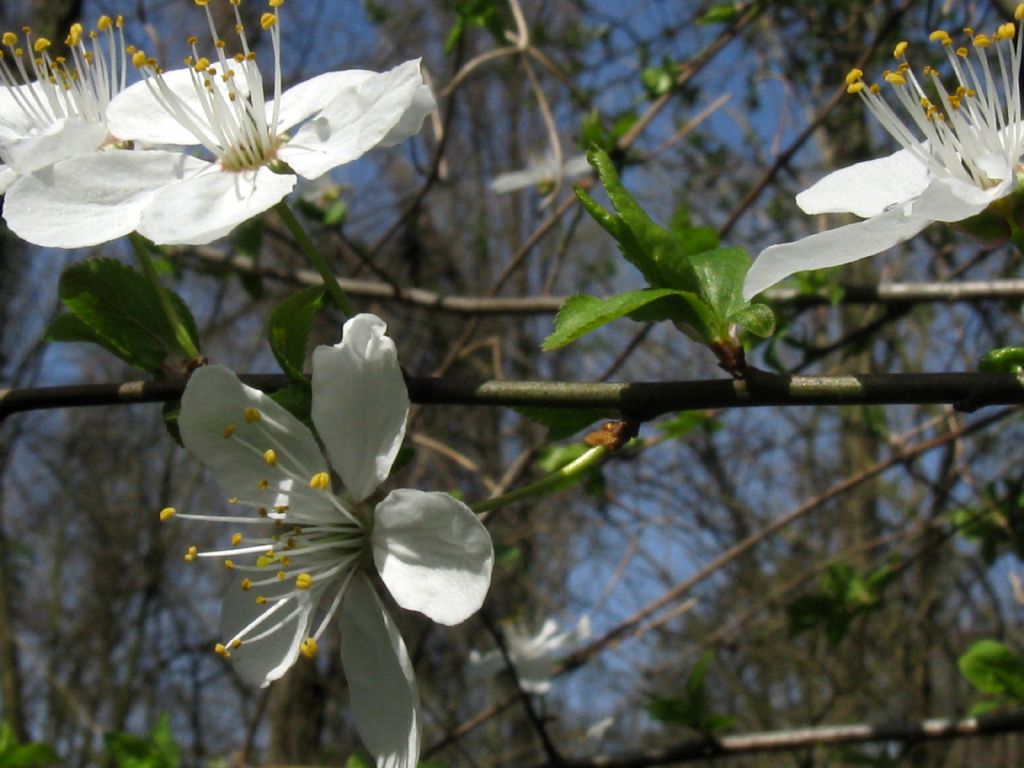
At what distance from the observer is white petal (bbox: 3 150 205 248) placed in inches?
28.7

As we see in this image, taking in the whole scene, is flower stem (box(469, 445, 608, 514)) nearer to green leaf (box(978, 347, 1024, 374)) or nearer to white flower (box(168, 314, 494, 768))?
white flower (box(168, 314, 494, 768))

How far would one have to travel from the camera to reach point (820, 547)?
13.2 ft

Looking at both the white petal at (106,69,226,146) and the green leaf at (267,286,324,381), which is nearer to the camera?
the green leaf at (267,286,324,381)

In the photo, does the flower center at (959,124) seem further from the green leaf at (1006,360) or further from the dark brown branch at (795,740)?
the dark brown branch at (795,740)

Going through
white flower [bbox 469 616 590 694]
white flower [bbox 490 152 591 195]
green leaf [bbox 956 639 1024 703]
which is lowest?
white flower [bbox 469 616 590 694]

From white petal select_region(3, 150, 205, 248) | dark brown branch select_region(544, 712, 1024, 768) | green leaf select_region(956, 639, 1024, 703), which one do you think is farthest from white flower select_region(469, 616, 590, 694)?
white petal select_region(3, 150, 205, 248)

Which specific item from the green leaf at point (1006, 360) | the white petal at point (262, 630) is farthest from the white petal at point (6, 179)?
the green leaf at point (1006, 360)

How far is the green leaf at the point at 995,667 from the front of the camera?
4.20ft

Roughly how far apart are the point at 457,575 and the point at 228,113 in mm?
454

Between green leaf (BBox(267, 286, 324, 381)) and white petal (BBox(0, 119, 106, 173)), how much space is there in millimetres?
221

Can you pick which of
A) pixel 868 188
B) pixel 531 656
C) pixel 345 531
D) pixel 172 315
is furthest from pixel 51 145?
pixel 531 656

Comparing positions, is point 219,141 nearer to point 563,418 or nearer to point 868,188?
point 563,418

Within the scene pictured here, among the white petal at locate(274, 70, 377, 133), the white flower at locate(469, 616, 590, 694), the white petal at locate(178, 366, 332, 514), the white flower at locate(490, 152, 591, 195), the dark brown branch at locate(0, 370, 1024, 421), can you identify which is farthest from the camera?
the white flower at locate(490, 152, 591, 195)

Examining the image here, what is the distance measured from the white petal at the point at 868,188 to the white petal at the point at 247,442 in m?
0.41
